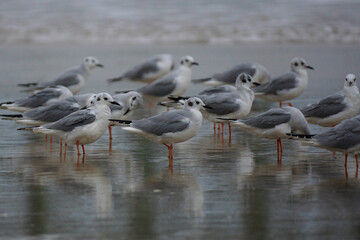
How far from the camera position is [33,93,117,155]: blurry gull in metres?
8.57

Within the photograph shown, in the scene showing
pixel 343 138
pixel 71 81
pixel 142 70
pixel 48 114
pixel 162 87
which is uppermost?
pixel 142 70

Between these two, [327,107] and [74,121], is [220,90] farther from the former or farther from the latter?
[74,121]

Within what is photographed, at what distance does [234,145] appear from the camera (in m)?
9.51

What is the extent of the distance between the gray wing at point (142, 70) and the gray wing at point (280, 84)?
4.16 meters

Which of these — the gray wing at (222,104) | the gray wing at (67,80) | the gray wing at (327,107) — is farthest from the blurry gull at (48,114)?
the gray wing at (67,80)

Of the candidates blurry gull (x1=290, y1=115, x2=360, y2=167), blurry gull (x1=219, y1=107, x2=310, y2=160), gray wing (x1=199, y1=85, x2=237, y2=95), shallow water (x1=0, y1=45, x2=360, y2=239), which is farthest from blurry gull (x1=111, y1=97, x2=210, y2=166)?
gray wing (x1=199, y1=85, x2=237, y2=95)

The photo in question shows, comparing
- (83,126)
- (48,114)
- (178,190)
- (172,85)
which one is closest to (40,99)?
(48,114)

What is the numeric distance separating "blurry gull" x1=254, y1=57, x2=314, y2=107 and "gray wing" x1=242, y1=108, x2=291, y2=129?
3.66 m

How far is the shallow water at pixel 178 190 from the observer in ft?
18.6

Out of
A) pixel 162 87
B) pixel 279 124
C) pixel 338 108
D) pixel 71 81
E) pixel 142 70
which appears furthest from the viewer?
pixel 142 70

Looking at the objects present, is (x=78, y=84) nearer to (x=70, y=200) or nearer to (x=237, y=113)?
(x=237, y=113)

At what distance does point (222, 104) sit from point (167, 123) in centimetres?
186

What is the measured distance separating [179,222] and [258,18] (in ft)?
79.7

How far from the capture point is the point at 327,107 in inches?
380
